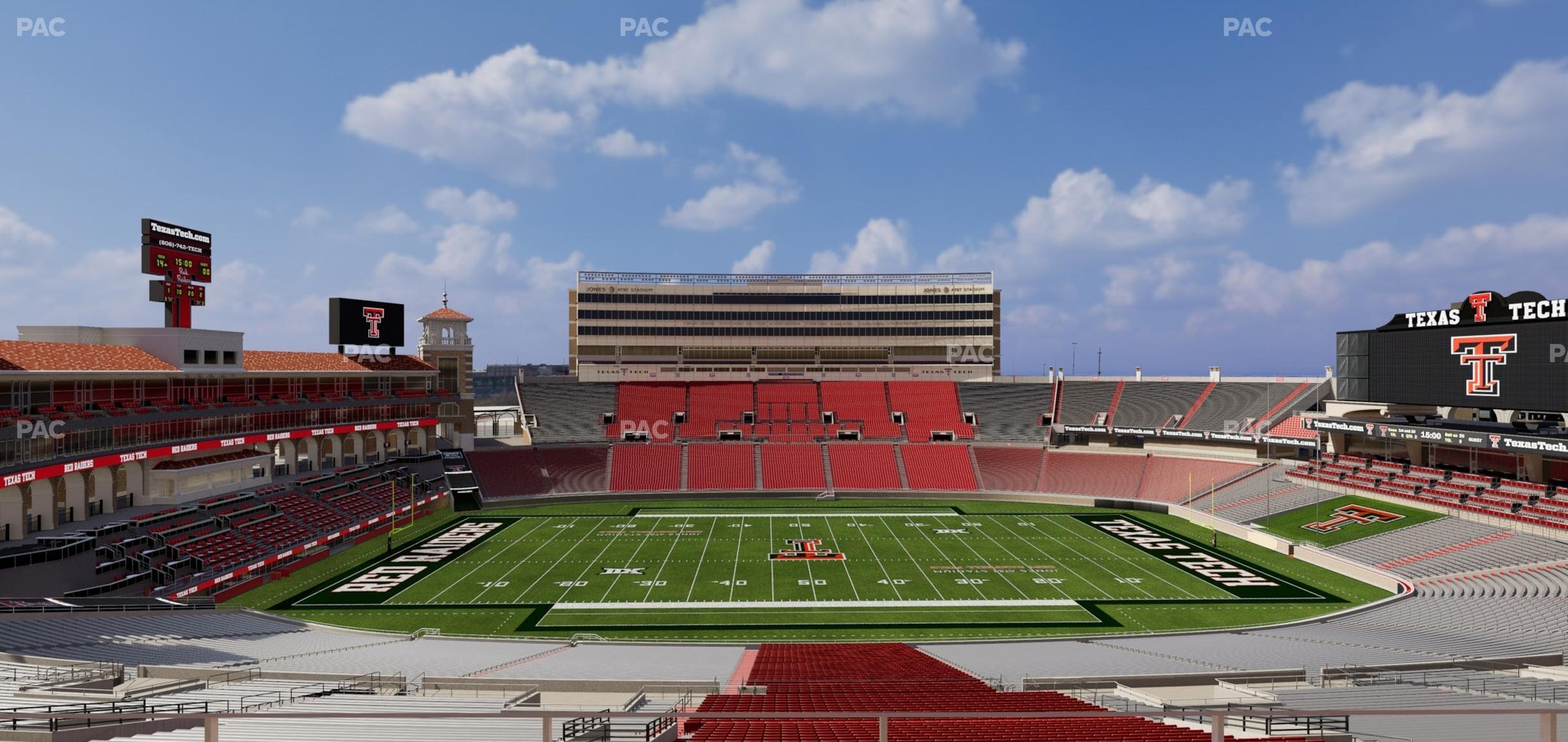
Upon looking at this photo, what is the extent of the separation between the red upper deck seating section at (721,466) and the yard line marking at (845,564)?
1288 cm

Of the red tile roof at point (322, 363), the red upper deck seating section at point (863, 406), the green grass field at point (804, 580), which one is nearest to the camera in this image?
the green grass field at point (804, 580)

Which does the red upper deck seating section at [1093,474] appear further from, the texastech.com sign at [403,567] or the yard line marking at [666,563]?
the texastech.com sign at [403,567]

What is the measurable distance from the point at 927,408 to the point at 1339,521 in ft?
114

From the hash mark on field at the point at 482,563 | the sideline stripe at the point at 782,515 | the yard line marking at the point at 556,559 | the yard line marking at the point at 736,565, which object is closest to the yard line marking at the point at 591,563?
the yard line marking at the point at 556,559

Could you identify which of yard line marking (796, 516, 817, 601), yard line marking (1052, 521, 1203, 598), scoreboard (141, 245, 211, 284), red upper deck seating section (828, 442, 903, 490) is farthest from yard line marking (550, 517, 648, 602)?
scoreboard (141, 245, 211, 284)

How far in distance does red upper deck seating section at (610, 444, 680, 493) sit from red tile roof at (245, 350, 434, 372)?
16.6 metres

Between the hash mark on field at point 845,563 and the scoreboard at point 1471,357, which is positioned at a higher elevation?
the scoreboard at point 1471,357

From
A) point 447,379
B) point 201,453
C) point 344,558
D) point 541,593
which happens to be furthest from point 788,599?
point 447,379

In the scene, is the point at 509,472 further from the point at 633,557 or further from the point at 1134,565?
the point at 1134,565

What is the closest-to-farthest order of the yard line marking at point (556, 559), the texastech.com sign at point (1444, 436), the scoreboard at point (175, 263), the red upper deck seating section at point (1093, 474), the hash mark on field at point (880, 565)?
1. the hash mark on field at point (880, 565)
2. the yard line marking at point (556, 559)
3. the texastech.com sign at point (1444, 436)
4. the scoreboard at point (175, 263)
5. the red upper deck seating section at point (1093, 474)

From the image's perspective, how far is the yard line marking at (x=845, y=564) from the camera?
113ft

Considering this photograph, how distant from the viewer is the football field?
31.8 meters

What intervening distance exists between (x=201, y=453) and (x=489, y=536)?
1559cm

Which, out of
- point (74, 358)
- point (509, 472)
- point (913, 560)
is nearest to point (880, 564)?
point (913, 560)
